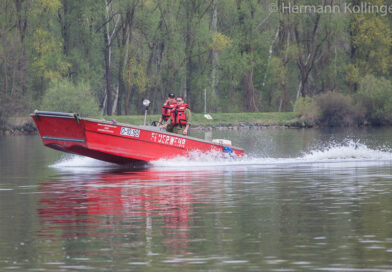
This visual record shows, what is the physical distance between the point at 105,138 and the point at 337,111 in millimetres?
50581

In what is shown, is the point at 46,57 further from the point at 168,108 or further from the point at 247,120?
the point at 168,108

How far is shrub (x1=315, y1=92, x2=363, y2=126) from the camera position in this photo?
74094mm

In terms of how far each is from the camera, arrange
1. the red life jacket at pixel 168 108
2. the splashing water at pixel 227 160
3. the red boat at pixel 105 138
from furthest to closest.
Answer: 1. the red life jacket at pixel 168 108
2. the splashing water at pixel 227 160
3. the red boat at pixel 105 138

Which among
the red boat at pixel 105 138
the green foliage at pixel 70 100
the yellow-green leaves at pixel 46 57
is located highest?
the yellow-green leaves at pixel 46 57

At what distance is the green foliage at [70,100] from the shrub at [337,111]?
65.5ft

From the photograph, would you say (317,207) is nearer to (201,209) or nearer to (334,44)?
(201,209)

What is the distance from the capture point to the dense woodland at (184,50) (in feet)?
238

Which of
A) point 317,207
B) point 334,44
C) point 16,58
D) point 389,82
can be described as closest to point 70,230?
point 317,207

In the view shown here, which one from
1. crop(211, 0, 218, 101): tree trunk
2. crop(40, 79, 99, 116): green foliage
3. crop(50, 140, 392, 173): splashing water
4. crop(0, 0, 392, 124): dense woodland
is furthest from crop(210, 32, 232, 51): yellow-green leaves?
crop(50, 140, 392, 173): splashing water

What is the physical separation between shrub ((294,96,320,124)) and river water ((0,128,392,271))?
1927 inches

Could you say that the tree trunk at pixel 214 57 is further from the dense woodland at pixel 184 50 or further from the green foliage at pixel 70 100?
→ the green foliage at pixel 70 100

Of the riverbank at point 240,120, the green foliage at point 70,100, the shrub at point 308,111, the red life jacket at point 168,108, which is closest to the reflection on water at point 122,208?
the red life jacket at point 168,108

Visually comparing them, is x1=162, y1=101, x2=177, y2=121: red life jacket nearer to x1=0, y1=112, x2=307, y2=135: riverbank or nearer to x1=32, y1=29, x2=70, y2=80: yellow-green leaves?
x1=0, y1=112, x2=307, y2=135: riverbank

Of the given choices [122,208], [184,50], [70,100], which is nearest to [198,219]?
[122,208]
